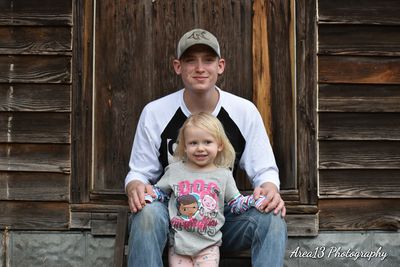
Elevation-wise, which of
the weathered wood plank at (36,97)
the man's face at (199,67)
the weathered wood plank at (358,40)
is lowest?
the weathered wood plank at (36,97)

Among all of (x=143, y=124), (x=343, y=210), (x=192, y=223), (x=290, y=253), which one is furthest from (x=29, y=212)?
(x=343, y=210)

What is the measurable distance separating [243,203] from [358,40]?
1.37 meters

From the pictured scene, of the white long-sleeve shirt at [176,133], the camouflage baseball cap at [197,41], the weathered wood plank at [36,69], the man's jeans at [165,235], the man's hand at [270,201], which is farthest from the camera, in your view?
the weathered wood plank at [36,69]

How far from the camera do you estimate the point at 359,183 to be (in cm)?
407

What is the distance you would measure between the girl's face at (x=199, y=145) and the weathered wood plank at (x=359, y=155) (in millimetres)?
990

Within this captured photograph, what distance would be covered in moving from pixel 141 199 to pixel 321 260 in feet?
4.64

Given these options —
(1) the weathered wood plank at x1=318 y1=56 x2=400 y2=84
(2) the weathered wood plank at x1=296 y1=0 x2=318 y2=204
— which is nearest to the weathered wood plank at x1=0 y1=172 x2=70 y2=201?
(2) the weathered wood plank at x1=296 y1=0 x2=318 y2=204

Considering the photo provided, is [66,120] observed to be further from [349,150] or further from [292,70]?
[349,150]

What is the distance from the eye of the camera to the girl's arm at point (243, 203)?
327 centimetres

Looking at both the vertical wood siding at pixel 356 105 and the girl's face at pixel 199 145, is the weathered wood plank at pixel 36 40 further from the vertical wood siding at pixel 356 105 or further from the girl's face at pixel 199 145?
the vertical wood siding at pixel 356 105

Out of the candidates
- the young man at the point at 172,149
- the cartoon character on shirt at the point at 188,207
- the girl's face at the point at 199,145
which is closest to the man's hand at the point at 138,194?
the young man at the point at 172,149

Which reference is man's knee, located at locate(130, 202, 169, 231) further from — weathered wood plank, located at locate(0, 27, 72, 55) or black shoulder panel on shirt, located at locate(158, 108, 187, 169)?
weathered wood plank, located at locate(0, 27, 72, 55)

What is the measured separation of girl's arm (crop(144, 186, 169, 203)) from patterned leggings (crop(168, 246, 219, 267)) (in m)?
0.28

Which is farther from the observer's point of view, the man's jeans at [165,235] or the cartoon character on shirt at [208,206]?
the cartoon character on shirt at [208,206]
